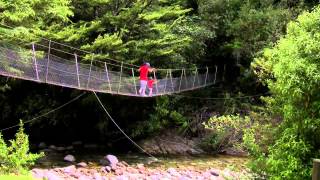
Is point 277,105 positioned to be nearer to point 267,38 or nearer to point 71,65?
point 71,65

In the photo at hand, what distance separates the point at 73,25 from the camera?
9781 millimetres

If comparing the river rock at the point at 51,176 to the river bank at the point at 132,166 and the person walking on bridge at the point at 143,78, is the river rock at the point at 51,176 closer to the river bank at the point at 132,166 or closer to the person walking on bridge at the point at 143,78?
the river bank at the point at 132,166

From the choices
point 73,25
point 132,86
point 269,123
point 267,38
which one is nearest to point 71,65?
point 132,86

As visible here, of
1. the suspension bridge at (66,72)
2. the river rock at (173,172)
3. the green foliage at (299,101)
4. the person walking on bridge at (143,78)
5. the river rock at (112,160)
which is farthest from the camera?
the river rock at (112,160)

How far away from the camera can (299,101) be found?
4.35 meters

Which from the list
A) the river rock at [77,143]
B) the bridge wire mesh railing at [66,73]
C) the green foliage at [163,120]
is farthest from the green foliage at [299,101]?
the river rock at [77,143]

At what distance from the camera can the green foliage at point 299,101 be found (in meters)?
4.05

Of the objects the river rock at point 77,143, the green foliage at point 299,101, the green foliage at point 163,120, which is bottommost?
the river rock at point 77,143

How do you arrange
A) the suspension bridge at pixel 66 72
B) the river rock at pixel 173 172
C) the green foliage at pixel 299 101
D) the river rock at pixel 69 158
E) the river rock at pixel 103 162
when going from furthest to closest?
1. the river rock at pixel 69 158
2. the river rock at pixel 103 162
3. the river rock at pixel 173 172
4. the suspension bridge at pixel 66 72
5. the green foliage at pixel 299 101

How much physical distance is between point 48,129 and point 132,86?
3250 mm

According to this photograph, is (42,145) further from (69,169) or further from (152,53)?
(152,53)

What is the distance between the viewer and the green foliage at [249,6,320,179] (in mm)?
4047

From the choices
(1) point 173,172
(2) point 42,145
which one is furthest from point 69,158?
(1) point 173,172

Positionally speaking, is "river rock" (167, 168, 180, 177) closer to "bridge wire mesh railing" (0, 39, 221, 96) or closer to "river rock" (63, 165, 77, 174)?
"bridge wire mesh railing" (0, 39, 221, 96)
